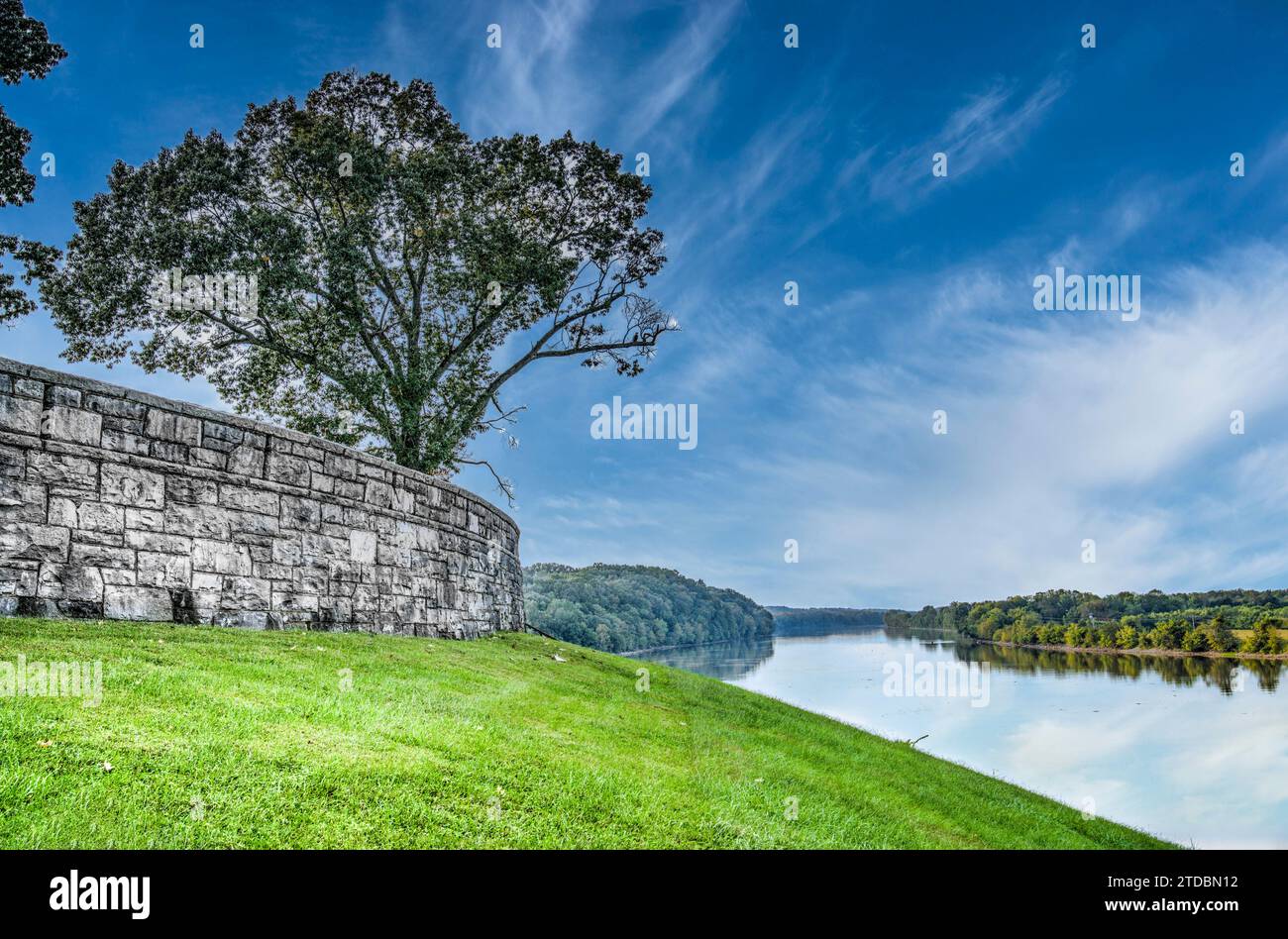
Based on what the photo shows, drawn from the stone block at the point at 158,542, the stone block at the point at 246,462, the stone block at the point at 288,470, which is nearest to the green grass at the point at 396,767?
the stone block at the point at 158,542

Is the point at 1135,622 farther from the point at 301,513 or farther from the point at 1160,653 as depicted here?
the point at 301,513

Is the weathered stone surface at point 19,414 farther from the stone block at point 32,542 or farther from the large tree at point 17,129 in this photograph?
the large tree at point 17,129

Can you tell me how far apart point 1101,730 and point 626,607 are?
120ft

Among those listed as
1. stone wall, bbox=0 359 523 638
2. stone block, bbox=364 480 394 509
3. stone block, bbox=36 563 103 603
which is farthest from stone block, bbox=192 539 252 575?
stone block, bbox=364 480 394 509

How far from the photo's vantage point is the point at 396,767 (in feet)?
14.6

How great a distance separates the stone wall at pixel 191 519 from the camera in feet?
23.6

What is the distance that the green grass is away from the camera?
3.57 metres

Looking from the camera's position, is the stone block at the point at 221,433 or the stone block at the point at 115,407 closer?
the stone block at the point at 115,407

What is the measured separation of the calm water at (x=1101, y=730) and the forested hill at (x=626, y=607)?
9.31 m
